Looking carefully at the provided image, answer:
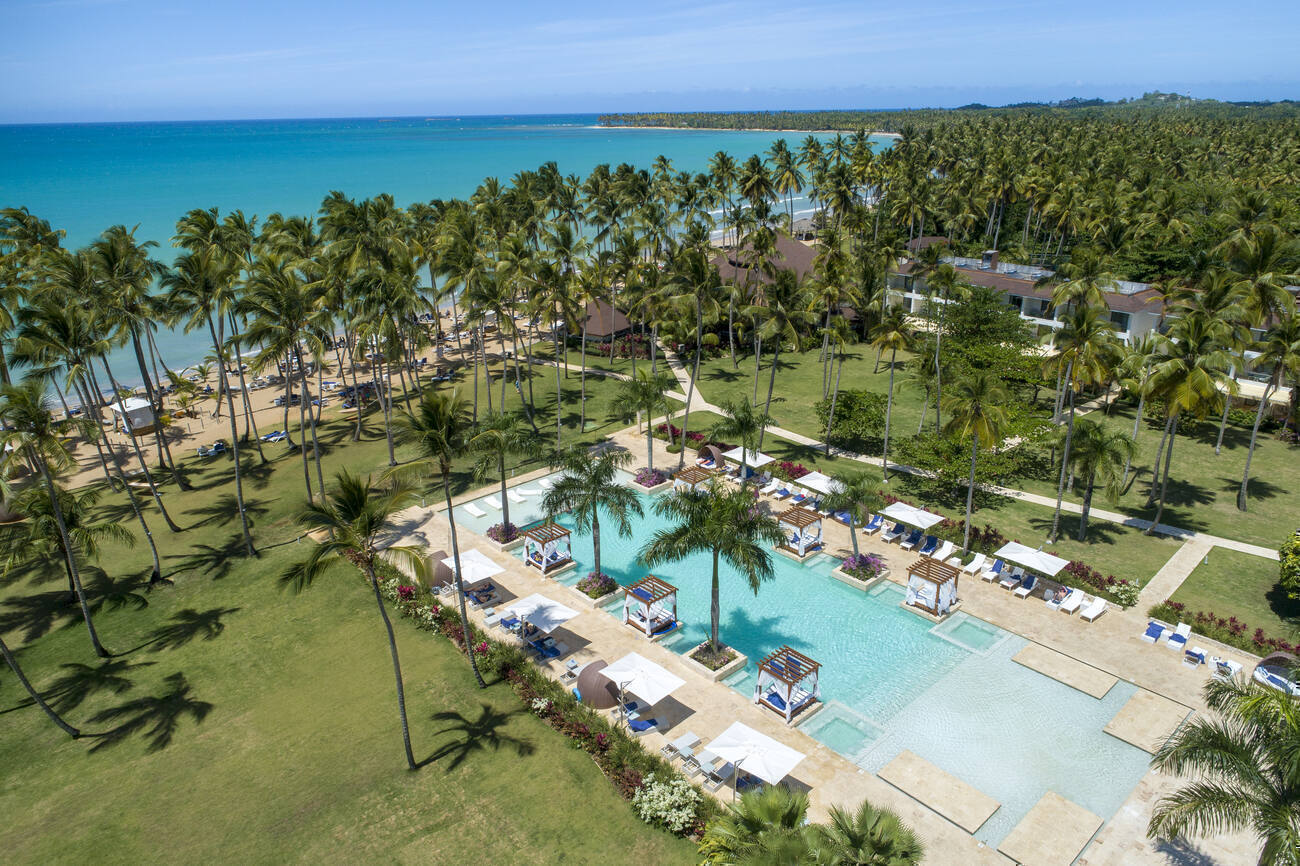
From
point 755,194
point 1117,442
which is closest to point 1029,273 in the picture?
point 755,194

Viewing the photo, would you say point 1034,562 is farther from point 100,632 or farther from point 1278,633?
point 100,632

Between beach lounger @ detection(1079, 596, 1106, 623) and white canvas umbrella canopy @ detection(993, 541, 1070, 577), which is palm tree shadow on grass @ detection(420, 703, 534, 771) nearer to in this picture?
white canvas umbrella canopy @ detection(993, 541, 1070, 577)

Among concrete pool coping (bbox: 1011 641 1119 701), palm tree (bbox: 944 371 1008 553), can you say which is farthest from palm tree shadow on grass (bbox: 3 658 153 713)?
palm tree (bbox: 944 371 1008 553)

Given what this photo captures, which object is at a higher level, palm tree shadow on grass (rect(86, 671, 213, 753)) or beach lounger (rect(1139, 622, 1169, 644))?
beach lounger (rect(1139, 622, 1169, 644))

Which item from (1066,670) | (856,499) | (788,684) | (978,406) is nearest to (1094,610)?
(1066,670)

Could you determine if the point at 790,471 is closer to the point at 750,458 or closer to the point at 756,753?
the point at 750,458
